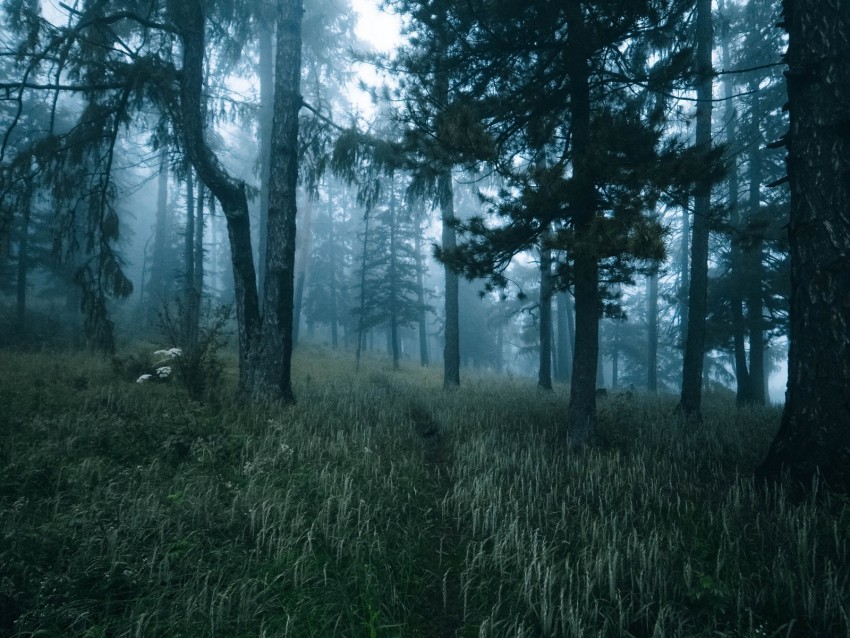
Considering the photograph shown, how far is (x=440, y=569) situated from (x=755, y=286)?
14190 millimetres

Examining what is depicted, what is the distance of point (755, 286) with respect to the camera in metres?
13.0

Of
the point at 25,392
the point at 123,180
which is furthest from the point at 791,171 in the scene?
the point at 123,180

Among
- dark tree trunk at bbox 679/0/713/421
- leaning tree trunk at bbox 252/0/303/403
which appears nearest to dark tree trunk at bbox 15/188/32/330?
leaning tree trunk at bbox 252/0/303/403

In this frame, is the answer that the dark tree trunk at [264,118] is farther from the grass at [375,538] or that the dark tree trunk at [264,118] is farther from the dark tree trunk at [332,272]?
the grass at [375,538]

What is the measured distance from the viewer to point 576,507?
4.11 meters

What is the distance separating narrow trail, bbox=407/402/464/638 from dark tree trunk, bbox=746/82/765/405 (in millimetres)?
12424

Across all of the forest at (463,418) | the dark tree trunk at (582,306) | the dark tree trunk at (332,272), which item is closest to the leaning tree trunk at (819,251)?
the forest at (463,418)

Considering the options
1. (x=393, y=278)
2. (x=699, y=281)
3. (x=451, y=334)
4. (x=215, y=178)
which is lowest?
(x=451, y=334)

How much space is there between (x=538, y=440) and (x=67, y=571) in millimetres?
5575

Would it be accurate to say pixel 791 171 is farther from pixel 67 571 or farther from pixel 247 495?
pixel 67 571

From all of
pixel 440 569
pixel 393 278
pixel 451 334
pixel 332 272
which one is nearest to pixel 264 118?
pixel 393 278

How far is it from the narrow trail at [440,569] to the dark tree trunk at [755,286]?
12424 millimetres

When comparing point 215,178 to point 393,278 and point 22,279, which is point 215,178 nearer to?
point 22,279

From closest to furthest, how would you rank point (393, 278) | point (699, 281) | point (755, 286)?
point (699, 281) < point (755, 286) < point (393, 278)
